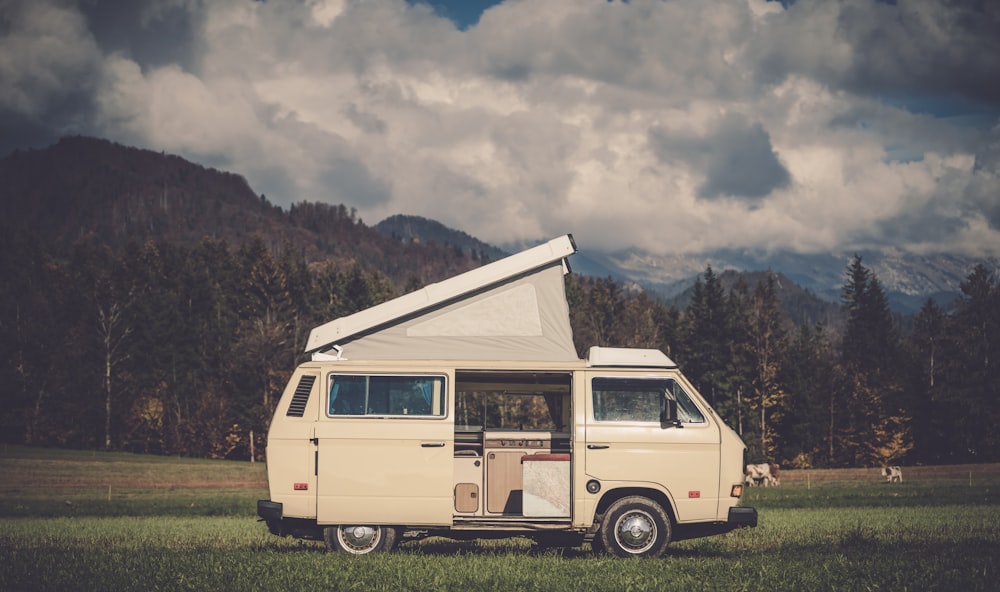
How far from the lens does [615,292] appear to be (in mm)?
112500

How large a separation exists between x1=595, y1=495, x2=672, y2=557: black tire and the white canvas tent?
2.31m

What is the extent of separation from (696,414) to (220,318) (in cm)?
7724

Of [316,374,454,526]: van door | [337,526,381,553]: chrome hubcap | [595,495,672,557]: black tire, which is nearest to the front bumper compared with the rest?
[595,495,672,557]: black tire

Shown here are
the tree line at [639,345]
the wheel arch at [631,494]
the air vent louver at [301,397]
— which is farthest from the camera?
the tree line at [639,345]

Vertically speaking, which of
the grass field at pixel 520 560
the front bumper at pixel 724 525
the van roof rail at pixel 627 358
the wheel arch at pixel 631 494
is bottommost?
the grass field at pixel 520 560

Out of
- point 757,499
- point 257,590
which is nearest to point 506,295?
point 257,590

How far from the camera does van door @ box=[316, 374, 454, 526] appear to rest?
41.7 feet

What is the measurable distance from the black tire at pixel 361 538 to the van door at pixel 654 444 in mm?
3126

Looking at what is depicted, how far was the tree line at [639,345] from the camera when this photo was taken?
66.4 m

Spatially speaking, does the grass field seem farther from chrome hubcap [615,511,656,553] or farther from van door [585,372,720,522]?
van door [585,372,720,522]

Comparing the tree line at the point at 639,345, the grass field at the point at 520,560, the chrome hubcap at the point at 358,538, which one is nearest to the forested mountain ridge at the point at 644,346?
the tree line at the point at 639,345

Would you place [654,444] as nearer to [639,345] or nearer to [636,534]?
[636,534]

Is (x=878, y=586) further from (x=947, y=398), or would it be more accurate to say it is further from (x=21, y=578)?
(x=947, y=398)

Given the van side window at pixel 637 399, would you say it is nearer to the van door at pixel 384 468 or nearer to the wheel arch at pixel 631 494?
the wheel arch at pixel 631 494
